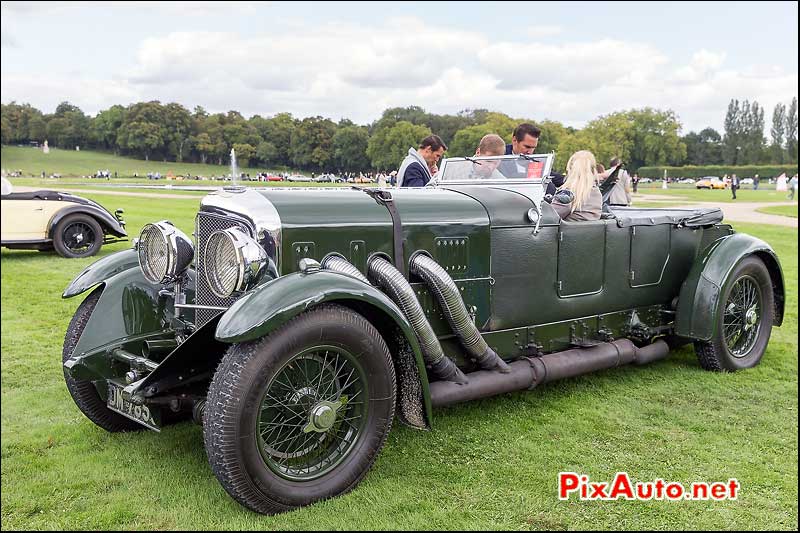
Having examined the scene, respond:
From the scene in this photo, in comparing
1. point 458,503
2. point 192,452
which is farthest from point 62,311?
point 458,503

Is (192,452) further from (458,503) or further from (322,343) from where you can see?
(458,503)

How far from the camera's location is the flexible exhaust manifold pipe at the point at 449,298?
4219 mm

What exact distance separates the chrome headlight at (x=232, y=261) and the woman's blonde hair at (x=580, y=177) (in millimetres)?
2543

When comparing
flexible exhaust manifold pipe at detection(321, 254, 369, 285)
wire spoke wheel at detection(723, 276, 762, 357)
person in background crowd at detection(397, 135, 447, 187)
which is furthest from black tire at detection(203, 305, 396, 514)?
wire spoke wheel at detection(723, 276, 762, 357)

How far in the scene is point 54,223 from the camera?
1175 cm

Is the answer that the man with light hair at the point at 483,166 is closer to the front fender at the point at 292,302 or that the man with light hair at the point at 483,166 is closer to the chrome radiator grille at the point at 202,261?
the front fender at the point at 292,302

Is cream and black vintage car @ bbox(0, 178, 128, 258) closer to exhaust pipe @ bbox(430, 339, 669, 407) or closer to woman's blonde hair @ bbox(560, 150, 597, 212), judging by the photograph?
woman's blonde hair @ bbox(560, 150, 597, 212)

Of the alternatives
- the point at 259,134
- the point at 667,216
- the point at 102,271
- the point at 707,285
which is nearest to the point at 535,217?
the point at 667,216

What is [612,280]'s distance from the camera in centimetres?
539

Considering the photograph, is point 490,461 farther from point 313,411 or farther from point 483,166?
point 483,166

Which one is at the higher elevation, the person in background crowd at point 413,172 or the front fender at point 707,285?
the person in background crowd at point 413,172

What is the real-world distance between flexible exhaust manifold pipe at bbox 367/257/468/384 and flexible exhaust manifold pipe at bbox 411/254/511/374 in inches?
9.1

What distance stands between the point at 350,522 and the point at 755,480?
7.44ft

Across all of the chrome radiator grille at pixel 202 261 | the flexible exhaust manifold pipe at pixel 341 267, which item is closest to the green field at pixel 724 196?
the flexible exhaust manifold pipe at pixel 341 267
